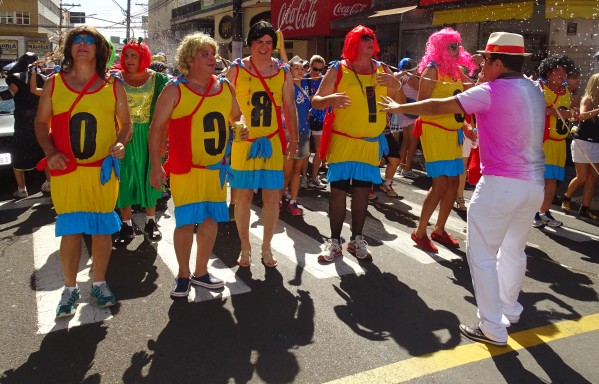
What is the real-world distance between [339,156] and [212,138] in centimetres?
142

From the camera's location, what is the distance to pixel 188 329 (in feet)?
12.1

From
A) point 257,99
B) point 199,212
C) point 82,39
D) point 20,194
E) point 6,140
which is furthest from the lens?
point 6,140

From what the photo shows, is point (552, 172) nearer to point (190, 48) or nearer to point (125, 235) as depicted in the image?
point (190, 48)

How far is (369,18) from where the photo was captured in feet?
53.4

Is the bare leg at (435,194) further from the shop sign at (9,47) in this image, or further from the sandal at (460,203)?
the shop sign at (9,47)

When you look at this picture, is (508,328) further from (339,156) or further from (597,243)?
(597,243)

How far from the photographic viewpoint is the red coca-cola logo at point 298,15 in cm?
2011

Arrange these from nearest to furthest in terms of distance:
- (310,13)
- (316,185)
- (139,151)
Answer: (139,151), (316,185), (310,13)

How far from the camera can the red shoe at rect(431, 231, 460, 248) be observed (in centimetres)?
569

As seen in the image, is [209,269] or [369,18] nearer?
[209,269]

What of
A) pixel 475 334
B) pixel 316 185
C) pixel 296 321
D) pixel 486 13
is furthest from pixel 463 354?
pixel 486 13

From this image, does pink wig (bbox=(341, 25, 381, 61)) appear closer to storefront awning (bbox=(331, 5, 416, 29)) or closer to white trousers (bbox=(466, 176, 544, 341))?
white trousers (bbox=(466, 176, 544, 341))

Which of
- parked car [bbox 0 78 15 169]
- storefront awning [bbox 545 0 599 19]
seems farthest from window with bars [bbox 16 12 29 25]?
storefront awning [bbox 545 0 599 19]

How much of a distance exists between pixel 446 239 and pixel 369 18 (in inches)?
469
